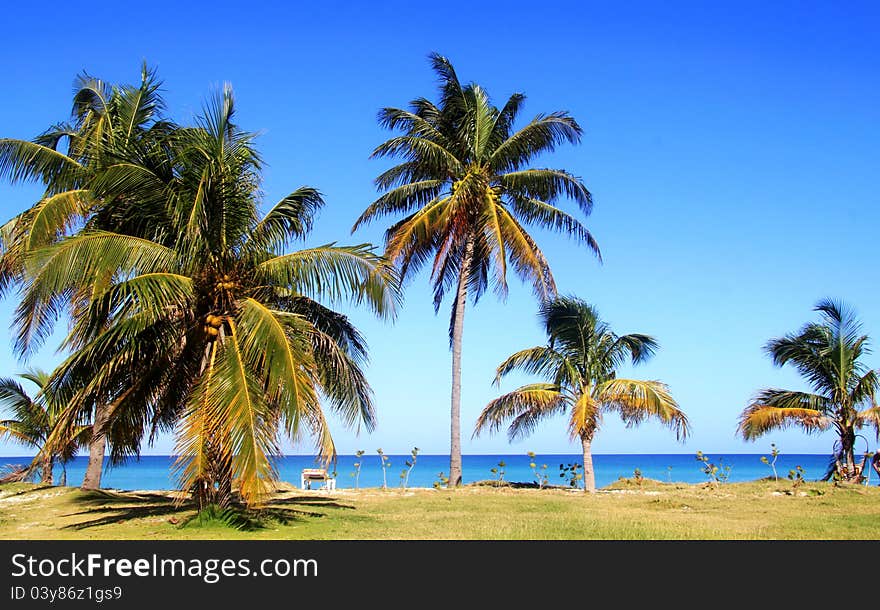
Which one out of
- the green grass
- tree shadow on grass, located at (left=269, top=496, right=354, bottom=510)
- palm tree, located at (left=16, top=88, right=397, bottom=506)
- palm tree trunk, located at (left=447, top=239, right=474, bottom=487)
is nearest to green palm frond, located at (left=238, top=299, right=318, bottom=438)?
palm tree, located at (left=16, top=88, right=397, bottom=506)

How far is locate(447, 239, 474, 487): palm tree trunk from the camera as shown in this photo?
21.5 metres

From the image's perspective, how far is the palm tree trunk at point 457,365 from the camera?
21.5 metres

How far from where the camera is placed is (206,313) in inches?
514

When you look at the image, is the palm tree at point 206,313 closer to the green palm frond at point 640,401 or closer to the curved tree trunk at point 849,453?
the green palm frond at point 640,401

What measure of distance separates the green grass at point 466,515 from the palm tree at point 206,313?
122 cm

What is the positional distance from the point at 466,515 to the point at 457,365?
781cm

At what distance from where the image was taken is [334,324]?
15195 mm

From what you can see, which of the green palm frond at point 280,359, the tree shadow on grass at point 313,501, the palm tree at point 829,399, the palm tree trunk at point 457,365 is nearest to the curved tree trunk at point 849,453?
the palm tree at point 829,399

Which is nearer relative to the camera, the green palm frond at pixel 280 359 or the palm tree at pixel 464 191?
the green palm frond at pixel 280 359

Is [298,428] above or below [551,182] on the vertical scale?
below
